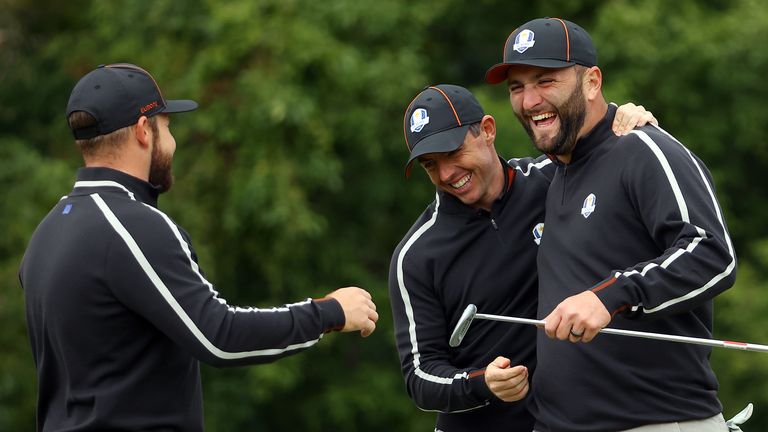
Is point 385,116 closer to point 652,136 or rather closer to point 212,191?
point 212,191

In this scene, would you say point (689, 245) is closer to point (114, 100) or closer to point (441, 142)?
point (441, 142)

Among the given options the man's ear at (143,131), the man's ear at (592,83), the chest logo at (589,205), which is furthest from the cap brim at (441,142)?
the man's ear at (143,131)

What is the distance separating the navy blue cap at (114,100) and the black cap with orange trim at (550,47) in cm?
135

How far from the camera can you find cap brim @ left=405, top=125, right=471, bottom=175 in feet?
17.8

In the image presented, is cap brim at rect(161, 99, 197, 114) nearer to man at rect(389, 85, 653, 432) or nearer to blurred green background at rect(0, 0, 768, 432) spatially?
man at rect(389, 85, 653, 432)

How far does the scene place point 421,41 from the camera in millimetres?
13609

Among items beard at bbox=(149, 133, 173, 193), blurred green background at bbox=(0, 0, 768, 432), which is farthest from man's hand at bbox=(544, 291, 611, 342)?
blurred green background at bbox=(0, 0, 768, 432)

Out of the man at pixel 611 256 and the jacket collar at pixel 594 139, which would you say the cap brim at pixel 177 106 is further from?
the jacket collar at pixel 594 139

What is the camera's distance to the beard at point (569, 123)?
199 inches

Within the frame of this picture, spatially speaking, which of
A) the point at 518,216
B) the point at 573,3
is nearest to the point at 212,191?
the point at 573,3

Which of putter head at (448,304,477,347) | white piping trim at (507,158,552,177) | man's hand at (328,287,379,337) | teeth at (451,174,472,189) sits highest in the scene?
teeth at (451,174,472,189)

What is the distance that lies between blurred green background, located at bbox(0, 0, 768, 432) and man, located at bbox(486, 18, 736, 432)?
7076mm

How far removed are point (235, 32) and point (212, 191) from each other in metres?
1.52

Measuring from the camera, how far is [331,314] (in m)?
4.85
